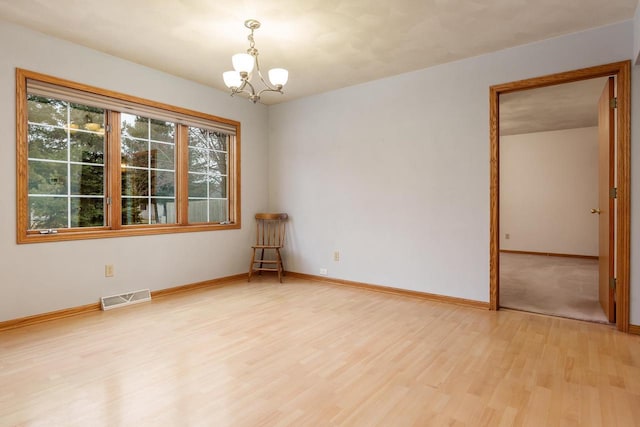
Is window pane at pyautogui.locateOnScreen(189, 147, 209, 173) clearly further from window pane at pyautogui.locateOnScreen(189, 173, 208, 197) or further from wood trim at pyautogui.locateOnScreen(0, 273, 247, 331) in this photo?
wood trim at pyautogui.locateOnScreen(0, 273, 247, 331)

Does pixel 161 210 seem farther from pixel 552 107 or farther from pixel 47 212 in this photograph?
pixel 552 107

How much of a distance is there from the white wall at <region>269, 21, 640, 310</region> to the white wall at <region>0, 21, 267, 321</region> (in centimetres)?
95

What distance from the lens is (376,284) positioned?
14.5 feet

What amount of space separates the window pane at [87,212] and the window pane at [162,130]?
38.6 inches

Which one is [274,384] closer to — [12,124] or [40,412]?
[40,412]

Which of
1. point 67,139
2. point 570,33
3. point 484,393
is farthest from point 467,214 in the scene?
point 67,139

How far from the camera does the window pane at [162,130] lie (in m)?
4.19

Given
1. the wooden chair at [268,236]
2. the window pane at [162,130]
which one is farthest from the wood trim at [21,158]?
the wooden chair at [268,236]

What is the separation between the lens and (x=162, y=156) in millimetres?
4301

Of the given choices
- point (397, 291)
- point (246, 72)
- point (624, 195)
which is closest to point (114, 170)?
point (246, 72)

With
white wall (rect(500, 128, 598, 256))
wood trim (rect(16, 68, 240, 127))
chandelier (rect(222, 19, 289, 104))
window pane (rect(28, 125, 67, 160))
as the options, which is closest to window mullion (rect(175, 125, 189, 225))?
wood trim (rect(16, 68, 240, 127))

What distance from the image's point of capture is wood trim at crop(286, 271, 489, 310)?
3.72 m

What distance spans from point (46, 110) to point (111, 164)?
0.71 meters

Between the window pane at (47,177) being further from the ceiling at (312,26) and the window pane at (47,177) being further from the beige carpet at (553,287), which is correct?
the beige carpet at (553,287)
